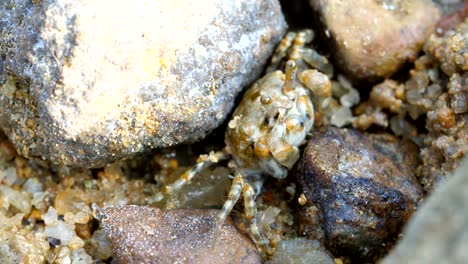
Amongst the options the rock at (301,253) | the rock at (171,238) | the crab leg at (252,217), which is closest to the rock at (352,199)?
the rock at (301,253)

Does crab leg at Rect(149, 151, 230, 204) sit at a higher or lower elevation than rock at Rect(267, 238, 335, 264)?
higher

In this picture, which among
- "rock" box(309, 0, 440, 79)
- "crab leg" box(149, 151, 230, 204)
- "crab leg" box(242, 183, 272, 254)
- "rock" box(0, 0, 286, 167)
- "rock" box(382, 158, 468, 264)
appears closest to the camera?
"rock" box(382, 158, 468, 264)

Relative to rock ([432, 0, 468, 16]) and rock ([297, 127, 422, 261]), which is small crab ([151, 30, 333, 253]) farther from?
rock ([432, 0, 468, 16])

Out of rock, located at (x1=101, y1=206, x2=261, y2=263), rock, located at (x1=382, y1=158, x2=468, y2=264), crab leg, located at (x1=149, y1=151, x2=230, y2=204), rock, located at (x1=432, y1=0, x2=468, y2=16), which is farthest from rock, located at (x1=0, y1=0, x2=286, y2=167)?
rock, located at (x1=382, y1=158, x2=468, y2=264)

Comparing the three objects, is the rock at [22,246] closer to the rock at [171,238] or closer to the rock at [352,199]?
the rock at [171,238]

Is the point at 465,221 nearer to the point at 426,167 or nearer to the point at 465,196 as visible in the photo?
the point at 465,196

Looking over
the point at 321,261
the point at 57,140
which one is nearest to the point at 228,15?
the point at 57,140
